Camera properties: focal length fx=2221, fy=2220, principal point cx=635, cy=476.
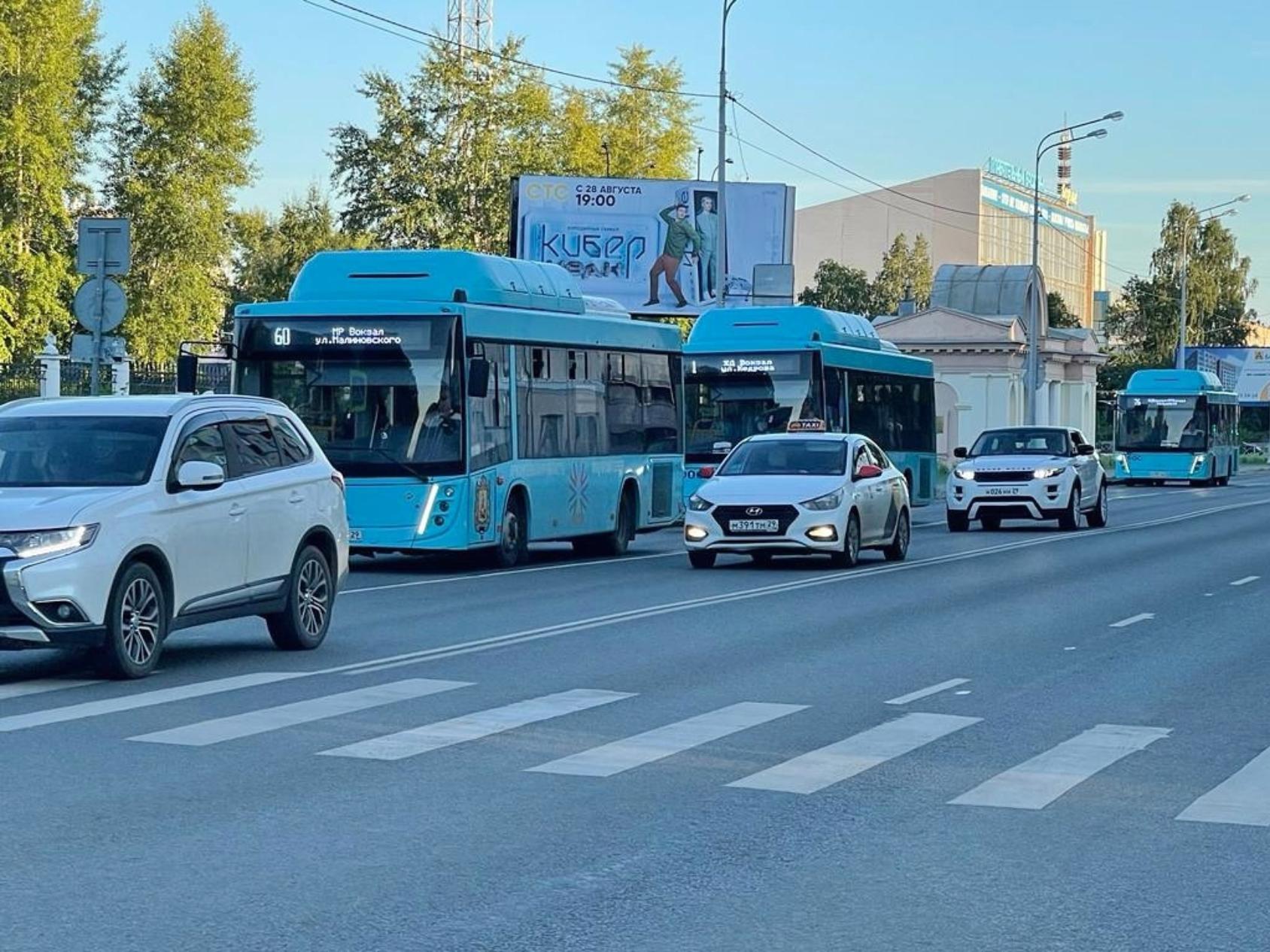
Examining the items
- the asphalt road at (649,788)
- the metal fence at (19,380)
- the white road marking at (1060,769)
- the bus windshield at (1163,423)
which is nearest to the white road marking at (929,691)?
the asphalt road at (649,788)

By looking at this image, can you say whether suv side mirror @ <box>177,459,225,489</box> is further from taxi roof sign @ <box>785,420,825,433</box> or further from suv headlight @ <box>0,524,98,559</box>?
taxi roof sign @ <box>785,420,825,433</box>

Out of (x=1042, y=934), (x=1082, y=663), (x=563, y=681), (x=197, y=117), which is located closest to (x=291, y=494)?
(x=563, y=681)

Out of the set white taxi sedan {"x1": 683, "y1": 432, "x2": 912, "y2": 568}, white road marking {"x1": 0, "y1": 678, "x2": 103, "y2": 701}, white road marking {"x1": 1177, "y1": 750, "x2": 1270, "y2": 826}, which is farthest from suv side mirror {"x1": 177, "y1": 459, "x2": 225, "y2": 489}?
white taxi sedan {"x1": 683, "y1": 432, "x2": 912, "y2": 568}

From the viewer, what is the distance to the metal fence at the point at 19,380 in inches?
1323

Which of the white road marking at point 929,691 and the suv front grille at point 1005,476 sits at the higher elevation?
the suv front grille at point 1005,476

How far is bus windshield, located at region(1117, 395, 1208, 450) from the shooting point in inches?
2467

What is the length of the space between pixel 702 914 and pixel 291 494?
27.2ft

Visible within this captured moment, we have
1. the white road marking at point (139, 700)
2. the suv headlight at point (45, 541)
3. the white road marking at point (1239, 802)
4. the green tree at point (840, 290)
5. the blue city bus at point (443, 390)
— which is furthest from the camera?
the green tree at point (840, 290)

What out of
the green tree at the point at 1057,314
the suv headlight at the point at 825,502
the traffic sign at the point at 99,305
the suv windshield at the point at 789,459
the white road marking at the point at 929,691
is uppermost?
the green tree at the point at 1057,314

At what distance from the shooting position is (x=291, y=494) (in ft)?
47.1

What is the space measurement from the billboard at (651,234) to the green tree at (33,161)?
15636 mm

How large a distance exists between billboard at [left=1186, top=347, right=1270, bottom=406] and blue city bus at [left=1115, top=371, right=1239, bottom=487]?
1851 inches

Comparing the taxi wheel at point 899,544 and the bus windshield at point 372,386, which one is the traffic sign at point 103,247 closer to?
the bus windshield at point 372,386

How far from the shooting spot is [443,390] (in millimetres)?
22609
